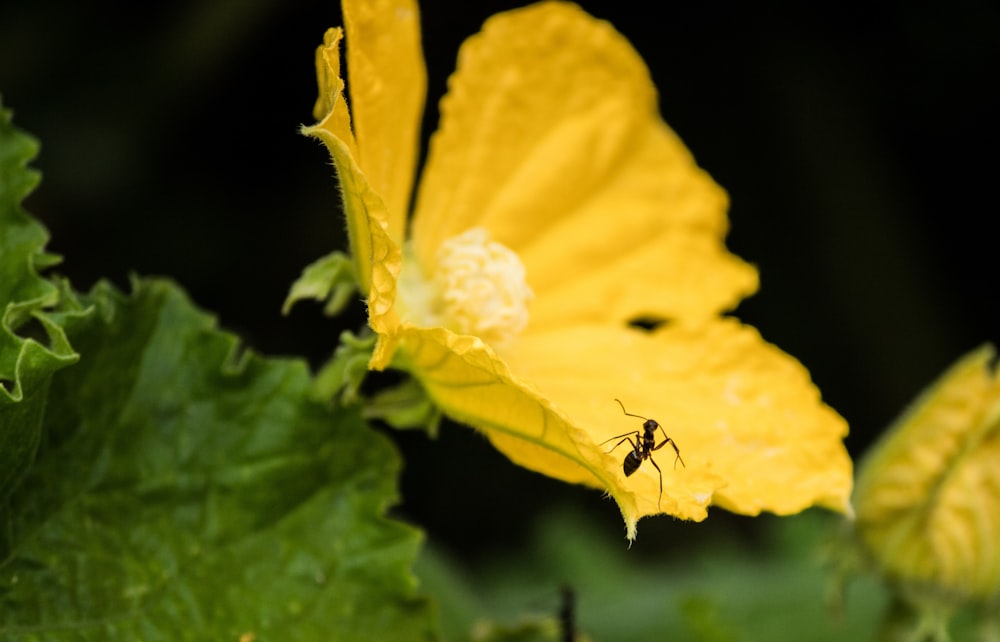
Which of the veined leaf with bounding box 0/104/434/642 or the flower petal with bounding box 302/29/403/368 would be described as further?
the veined leaf with bounding box 0/104/434/642

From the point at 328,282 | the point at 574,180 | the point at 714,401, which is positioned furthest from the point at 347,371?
the point at 574,180

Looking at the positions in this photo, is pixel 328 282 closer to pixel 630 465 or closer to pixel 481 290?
pixel 481 290

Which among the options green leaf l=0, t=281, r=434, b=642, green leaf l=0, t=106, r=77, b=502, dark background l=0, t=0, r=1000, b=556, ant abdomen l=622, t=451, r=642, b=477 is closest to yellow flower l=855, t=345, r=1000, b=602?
ant abdomen l=622, t=451, r=642, b=477

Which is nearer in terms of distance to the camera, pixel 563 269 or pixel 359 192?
pixel 359 192

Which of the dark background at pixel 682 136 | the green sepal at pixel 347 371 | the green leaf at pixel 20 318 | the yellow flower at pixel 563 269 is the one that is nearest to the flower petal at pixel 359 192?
the yellow flower at pixel 563 269

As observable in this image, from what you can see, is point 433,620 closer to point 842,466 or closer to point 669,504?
point 669,504

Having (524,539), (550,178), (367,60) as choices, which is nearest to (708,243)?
(550,178)

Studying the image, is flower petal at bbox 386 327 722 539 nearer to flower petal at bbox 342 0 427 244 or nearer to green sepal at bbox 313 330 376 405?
green sepal at bbox 313 330 376 405
